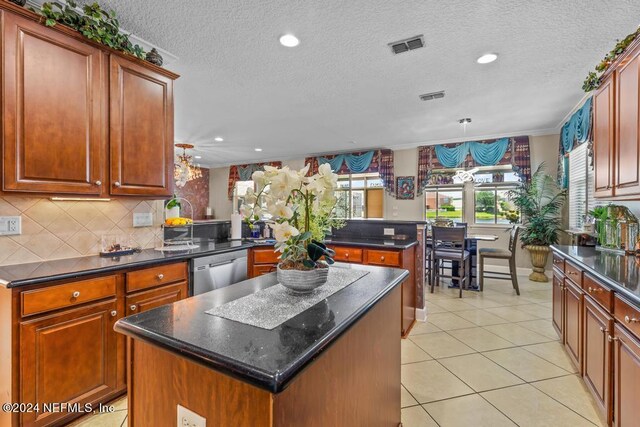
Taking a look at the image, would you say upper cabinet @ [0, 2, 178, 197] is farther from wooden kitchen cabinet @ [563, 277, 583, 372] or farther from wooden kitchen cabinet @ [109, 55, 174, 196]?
wooden kitchen cabinet @ [563, 277, 583, 372]

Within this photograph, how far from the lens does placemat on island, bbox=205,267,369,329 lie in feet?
3.30

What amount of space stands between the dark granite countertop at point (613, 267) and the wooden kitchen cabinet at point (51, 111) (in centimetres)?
310

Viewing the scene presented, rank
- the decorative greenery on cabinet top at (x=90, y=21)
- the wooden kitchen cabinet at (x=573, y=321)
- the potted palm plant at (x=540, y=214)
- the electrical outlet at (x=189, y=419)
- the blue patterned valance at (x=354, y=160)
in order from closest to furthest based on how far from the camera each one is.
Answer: the electrical outlet at (x=189, y=419) < the decorative greenery on cabinet top at (x=90, y=21) < the wooden kitchen cabinet at (x=573, y=321) < the potted palm plant at (x=540, y=214) < the blue patterned valance at (x=354, y=160)

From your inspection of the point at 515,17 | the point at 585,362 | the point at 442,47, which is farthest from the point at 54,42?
the point at 585,362

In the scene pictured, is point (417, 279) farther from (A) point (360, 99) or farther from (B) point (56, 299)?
(B) point (56, 299)

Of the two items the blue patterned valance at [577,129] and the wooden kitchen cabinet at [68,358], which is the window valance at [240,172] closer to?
the blue patterned valance at [577,129]

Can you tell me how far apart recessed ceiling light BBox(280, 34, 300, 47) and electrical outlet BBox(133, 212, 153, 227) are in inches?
75.5

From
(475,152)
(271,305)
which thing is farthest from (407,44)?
(475,152)

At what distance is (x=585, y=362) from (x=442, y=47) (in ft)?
8.53

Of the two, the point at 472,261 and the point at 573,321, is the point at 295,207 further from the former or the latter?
the point at 472,261

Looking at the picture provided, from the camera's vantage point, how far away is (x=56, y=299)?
1675 millimetres

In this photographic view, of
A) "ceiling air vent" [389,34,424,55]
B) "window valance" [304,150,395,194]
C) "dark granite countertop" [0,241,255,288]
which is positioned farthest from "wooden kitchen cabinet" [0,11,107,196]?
"window valance" [304,150,395,194]

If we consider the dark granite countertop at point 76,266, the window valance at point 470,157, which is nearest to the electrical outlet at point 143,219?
the dark granite countertop at point 76,266

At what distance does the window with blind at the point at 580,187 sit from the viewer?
402cm
